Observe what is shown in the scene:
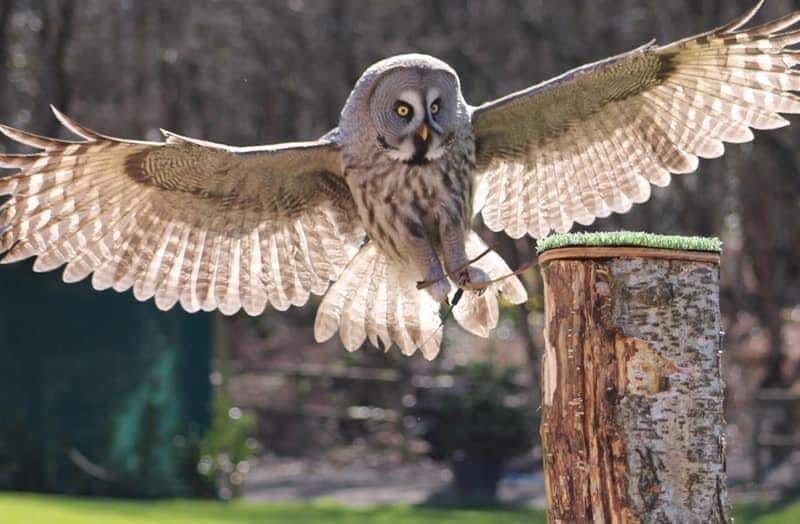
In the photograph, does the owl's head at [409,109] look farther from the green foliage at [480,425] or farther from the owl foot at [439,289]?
the green foliage at [480,425]

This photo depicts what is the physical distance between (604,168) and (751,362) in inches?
463

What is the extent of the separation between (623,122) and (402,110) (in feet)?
3.52

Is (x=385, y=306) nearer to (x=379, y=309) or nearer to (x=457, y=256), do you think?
(x=379, y=309)

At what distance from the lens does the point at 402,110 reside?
552 centimetres

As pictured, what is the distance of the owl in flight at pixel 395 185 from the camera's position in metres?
5.53

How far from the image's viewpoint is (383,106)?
217 inches

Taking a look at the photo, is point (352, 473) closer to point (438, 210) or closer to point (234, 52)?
point (234, 52)

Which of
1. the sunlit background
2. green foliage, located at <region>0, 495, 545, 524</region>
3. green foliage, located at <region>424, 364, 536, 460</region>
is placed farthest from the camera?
green foliage, located at <region>424, 364, 536, 460</region>

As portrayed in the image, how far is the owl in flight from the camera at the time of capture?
18.1 ft

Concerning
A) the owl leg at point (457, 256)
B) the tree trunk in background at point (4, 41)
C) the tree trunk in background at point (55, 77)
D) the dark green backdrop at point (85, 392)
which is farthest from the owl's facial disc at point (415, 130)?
the tree trunk in background at point (4, 41)

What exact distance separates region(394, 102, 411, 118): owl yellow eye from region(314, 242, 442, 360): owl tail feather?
677 mm

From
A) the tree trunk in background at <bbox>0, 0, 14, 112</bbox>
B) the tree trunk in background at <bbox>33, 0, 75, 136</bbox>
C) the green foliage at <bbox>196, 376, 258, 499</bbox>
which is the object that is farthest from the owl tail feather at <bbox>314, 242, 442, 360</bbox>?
the tree trunk in background at <bbox>0, 0, 14, 112</bbox>

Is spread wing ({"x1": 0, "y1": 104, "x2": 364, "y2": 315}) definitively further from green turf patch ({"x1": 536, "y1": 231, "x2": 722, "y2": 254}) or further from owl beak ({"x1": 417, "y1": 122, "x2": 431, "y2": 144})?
green turf patch ({"x1": 536, "y1": 231, "x2": 722, "y2": 254})

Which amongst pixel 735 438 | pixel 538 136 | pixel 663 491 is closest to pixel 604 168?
pixel 538 136
